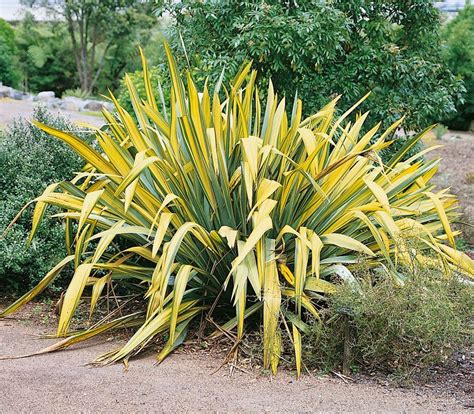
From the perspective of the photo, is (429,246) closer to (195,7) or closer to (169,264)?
(169,264)

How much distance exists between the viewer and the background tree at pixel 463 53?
57.7 feet

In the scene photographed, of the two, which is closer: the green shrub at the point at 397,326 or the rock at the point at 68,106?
the green shrub at the point at 397,326

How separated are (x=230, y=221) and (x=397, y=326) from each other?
1.30 meters

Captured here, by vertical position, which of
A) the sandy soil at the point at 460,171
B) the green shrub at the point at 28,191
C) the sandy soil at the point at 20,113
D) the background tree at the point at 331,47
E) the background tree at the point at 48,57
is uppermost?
the background tree at the point at 331,47

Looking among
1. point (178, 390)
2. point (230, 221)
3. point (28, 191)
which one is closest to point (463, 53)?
point (28, 191)

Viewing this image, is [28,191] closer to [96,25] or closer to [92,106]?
[92,106]

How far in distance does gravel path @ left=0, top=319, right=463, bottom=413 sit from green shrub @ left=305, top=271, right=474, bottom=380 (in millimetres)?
189

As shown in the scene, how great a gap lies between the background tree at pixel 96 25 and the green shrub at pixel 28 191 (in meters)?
15.8

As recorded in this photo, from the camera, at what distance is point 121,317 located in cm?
475

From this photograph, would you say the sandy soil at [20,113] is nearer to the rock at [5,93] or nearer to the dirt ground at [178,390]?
the rock at [5,93]

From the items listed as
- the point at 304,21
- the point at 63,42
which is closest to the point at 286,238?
the point at 304,21

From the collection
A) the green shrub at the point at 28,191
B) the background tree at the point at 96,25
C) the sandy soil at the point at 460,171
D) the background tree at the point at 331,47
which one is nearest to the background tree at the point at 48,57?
the background tree at the point at 96,25

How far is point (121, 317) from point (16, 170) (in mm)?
1619

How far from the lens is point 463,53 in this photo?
17.8 meters
